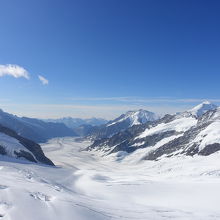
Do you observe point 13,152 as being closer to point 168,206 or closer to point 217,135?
point 168,206

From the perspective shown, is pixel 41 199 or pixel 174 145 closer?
pixel 41 199

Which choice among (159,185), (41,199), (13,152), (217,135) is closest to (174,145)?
(217,135)

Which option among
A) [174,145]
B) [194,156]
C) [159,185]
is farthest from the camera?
[174,145]

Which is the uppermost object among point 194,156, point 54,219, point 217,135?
point 217,135

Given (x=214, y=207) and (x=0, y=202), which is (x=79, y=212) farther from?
(x=214, y=207)

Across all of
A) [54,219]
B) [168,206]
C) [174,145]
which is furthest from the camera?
[174,145]

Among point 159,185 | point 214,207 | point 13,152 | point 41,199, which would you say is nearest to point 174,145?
point 13,152

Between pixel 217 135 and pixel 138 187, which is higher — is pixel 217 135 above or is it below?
above

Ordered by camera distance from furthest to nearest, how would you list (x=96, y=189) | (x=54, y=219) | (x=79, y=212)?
(x=96, y=189) < (x=79, y=212) < (x=54, y=219)

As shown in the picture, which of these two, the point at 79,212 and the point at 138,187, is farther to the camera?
the point at 138,187
